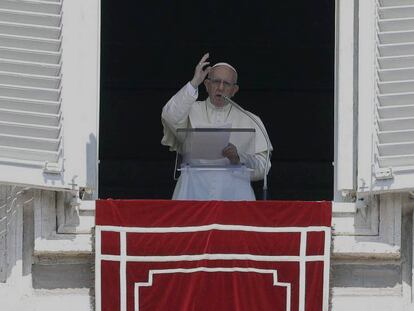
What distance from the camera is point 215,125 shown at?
35.3ft

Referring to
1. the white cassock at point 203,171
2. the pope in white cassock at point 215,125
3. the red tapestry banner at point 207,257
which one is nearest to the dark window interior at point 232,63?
the pope in white cassock at point 215,125

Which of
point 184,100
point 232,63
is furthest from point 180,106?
point 232,63

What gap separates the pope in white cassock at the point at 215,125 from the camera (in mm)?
10656

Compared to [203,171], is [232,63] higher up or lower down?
higher up

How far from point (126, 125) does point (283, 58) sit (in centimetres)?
99

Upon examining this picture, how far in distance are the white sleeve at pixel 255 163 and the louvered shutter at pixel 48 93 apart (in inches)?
33.9

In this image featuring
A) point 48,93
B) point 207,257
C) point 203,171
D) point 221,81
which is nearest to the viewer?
point 207,257

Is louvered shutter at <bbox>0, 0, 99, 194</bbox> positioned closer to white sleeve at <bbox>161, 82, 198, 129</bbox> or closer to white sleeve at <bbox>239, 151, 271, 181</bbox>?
white sleeve at <bbox>161, 82, 198, 129</bbox>

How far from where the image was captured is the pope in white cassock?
35.0 feet

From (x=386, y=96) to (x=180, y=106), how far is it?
105cm

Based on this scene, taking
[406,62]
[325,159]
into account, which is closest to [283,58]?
[325,159]

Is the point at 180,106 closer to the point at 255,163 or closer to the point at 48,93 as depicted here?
the point at 255,163

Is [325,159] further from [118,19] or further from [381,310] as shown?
[381,310]

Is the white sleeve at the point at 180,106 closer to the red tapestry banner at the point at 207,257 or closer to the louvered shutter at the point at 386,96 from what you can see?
the red tapestry banner at the point at 207,257
